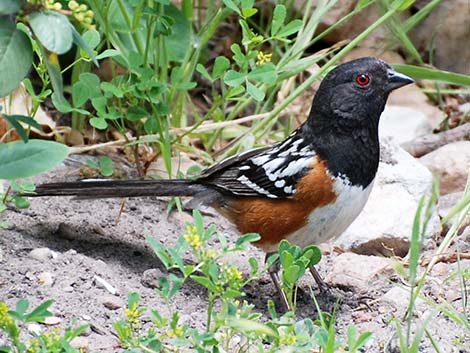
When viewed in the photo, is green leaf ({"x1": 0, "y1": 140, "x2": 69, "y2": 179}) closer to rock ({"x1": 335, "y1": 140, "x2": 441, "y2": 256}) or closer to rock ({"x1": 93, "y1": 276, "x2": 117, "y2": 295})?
rock ({"x1": 93, "y1": 276, "x2": 117, "y2": 295})

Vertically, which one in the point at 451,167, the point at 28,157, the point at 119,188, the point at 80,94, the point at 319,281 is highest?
the point at 28,157

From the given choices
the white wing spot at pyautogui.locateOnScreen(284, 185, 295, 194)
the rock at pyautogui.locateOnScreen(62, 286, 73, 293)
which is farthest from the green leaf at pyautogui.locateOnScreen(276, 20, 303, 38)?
the rock at pyautogui.locateOnScreen(62, 286, 73, 293)

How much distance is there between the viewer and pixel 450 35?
6.00 metres

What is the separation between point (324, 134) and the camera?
373 centimetres

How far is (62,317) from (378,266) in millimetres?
1344

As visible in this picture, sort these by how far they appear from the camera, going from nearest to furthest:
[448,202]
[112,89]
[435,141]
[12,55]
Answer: [12,55] → [112,89] → [448,202] → [435,141]

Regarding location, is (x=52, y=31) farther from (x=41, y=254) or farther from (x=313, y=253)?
(x=41, y=254)

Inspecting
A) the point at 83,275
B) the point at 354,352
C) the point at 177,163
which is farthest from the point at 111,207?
the point at 354,352

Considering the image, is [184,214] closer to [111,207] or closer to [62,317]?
[111,207]

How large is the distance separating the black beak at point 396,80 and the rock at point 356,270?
695mm

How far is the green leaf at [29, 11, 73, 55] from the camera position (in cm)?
194

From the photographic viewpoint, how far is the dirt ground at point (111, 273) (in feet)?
10.4

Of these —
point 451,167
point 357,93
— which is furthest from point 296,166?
point 451,167

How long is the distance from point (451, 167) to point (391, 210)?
0.59 m
